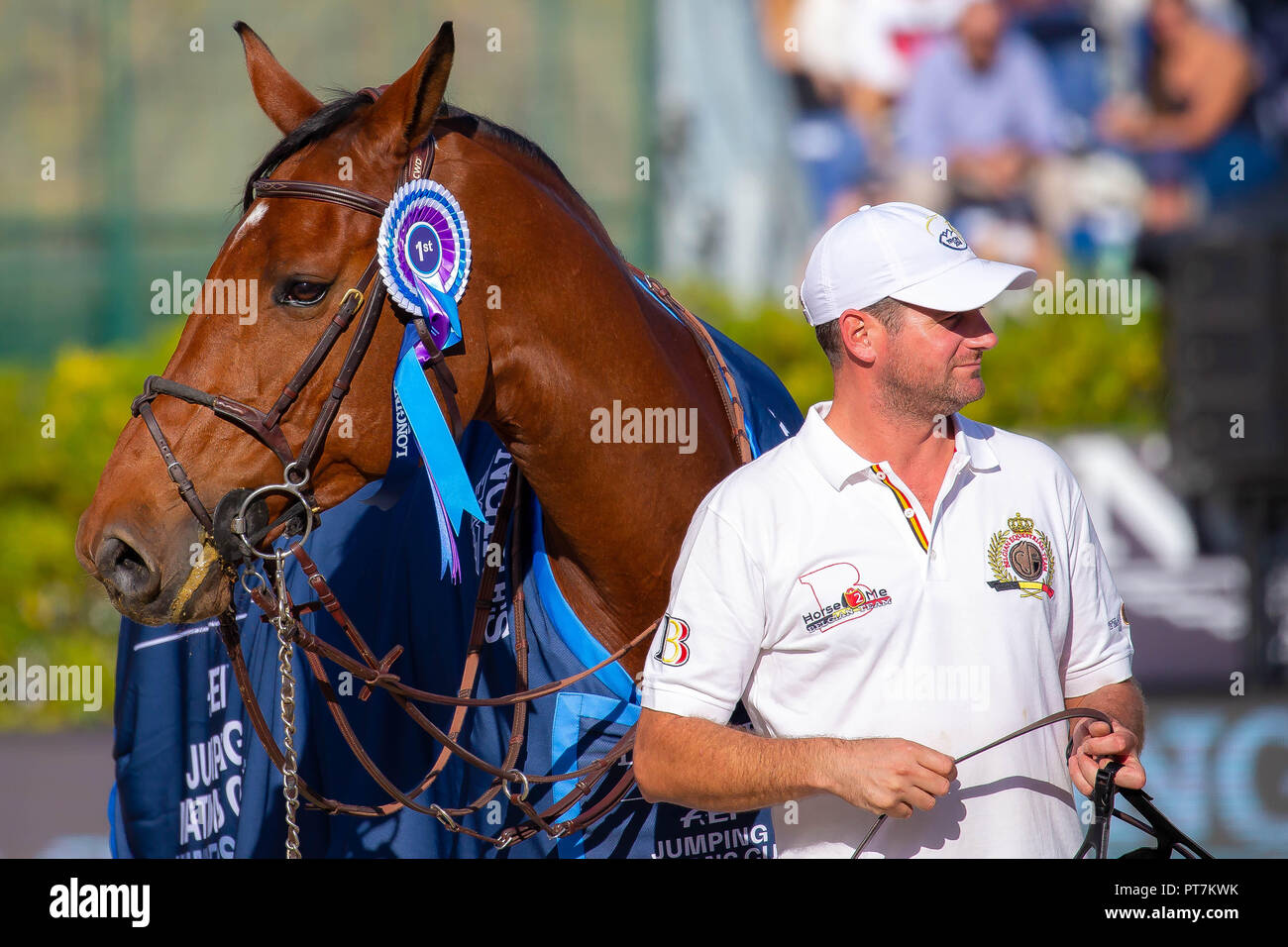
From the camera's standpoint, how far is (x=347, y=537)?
9.71ft

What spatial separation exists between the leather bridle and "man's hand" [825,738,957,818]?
0.08 metres

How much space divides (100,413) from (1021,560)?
17.1ft

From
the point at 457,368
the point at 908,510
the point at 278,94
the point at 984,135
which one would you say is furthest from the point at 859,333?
the point at 984,135

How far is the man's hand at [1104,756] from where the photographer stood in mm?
1880

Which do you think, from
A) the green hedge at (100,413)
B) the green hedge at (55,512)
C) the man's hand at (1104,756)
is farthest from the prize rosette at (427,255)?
the green hedge at (100,413)

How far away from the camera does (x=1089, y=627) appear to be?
209 cm

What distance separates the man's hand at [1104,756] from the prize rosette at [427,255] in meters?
1.11

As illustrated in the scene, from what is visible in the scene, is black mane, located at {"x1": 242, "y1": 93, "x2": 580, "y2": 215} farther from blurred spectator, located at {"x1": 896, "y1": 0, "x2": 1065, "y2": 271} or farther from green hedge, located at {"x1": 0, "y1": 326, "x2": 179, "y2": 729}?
blurred spectator, located at {"x1": 896, "y1": 0, "x2": 1065, "y2": 271}

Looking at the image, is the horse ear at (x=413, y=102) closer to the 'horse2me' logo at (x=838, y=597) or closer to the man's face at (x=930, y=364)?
the man's face at (x=930, y=364)

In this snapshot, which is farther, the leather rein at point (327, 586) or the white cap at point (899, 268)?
the leather rein at point (327, 586)

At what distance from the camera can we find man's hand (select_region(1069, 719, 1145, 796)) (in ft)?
6.17

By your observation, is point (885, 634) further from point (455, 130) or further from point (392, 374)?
point (455, 130)
